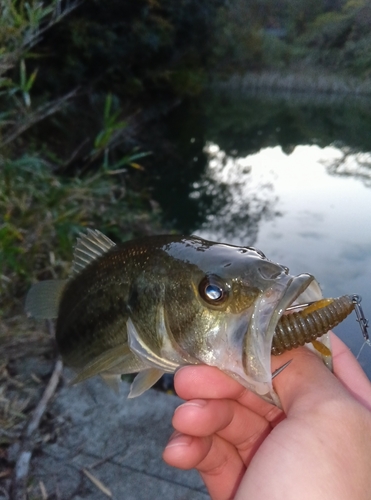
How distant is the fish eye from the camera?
1.38 m

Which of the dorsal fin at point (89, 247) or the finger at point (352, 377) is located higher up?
the dorsal fin at point (89, 247)

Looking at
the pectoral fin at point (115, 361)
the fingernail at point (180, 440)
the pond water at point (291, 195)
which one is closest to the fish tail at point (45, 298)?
the pectoral fin at point (115, 361)

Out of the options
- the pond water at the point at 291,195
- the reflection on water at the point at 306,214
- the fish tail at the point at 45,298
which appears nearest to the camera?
the fish tail at the point at 45,298

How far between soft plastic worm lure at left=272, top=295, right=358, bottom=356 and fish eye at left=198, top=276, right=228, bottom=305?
19cm

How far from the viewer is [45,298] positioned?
7.09 feet

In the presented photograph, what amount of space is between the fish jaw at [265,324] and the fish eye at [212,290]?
0.12 m

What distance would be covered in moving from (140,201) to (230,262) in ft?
22.6

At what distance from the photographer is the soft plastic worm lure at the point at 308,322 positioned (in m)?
1.31

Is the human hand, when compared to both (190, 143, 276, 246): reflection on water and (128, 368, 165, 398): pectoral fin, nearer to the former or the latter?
(128, 368, 165, 398): pectoral fin

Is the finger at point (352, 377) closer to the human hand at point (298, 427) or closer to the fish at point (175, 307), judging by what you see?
the human hand at point (298, 427)

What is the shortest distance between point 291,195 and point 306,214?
1.33m

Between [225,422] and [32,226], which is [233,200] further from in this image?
[225,422]

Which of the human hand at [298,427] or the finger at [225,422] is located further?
the finger at [225,422]

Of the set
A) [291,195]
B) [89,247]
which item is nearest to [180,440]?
[89,247]
